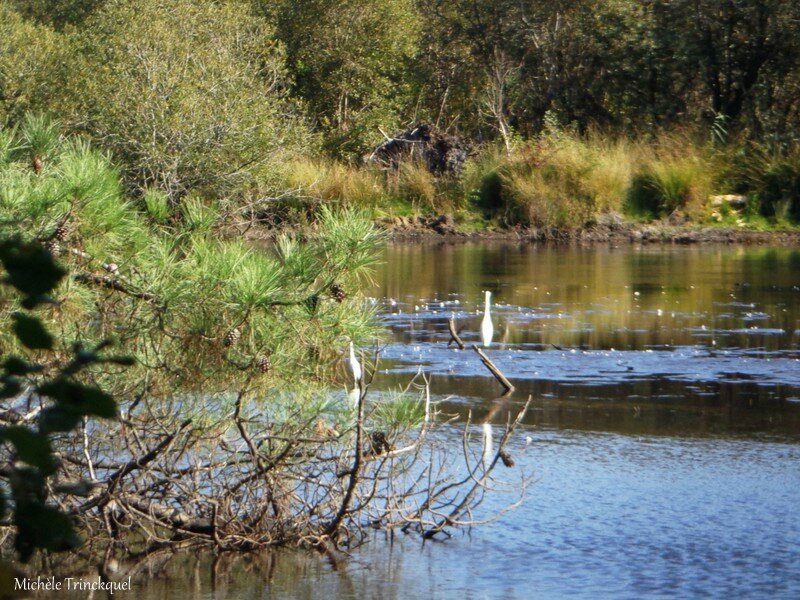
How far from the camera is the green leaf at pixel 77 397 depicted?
1763 millimetres

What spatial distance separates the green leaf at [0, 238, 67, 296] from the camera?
69.5 inches

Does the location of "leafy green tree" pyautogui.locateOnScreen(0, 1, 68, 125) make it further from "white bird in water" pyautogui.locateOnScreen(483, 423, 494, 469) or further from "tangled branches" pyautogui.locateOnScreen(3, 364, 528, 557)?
"tangled branches" pyautogui.locateOnScreen(3, 364, 528, 557)

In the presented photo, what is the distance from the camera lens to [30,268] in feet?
5.81

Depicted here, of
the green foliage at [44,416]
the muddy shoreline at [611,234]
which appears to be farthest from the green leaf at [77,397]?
the muddy shoreline at [611,234]

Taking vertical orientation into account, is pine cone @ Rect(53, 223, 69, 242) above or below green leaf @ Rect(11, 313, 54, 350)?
above

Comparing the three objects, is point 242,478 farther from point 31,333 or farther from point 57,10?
point 57,10

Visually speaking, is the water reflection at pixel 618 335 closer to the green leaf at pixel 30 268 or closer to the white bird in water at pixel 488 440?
the white bird in water at pixel 488 440

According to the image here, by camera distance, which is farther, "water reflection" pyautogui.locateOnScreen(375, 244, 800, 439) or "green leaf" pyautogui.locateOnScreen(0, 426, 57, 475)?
"water reflection" pyautogui.locateOnScreen(375, 244, 800, 439)

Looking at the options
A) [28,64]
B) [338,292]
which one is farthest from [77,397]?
[28,64]

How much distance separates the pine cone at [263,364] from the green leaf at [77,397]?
3410 millimetres

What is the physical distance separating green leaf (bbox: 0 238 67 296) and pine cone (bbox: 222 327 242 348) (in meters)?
3.31

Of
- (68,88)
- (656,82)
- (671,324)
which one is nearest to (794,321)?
(671,324)

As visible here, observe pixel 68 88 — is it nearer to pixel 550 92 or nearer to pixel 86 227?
pixel 550 92

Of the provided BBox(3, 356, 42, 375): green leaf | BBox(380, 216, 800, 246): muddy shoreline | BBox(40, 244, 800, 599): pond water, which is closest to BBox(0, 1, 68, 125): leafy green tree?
BBox(380, 216, 800, 246): muddy shoreline
